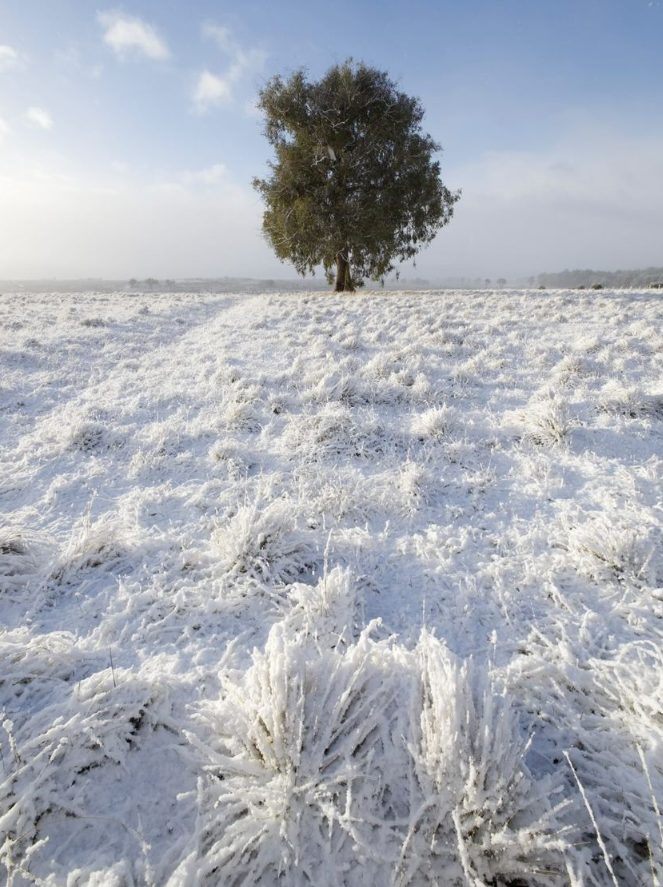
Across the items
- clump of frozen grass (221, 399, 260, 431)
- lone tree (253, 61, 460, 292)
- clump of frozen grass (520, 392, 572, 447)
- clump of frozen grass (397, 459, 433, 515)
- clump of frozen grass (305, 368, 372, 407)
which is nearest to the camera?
clump of frozen grass (397, 459, 433, 515)

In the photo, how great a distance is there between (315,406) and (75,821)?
199 inches

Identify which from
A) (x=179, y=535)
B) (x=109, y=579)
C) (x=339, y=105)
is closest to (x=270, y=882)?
(x=109, y=579)

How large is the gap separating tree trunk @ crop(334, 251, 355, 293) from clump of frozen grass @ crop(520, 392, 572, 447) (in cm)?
2148

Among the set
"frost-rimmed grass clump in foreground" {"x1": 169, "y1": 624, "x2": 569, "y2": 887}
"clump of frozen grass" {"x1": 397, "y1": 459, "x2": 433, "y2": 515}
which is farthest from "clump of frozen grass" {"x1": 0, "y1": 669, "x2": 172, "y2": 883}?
"clump of frozen grass" {"x1": 397, "y1": 459, "x2": 433, "y2": 515}

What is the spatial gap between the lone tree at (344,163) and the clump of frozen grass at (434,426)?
757 inches

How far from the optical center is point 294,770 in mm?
1515

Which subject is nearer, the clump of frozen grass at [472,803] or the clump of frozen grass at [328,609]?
the clump of frozen grass at [472,803]

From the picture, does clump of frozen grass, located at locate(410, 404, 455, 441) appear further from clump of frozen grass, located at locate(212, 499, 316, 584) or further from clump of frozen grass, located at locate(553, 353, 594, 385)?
clump of frozen grass, located at locate(553, 353, 594, 385)

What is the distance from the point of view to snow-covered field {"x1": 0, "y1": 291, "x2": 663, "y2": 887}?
1376 millimetres

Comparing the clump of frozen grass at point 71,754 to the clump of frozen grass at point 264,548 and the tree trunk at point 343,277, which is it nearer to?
the clump of frozen grass at point 264,548

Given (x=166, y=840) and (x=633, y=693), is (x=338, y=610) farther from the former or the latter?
(x=633, y=693)

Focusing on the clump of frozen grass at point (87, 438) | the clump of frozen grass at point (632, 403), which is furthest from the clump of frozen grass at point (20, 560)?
the clump of frozen grass at point (632, 403)

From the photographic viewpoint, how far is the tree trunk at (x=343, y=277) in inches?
977

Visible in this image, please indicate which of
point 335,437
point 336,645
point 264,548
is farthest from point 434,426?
point 336,645
